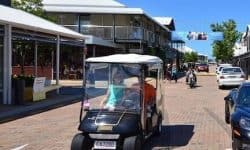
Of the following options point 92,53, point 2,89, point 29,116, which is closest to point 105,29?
point 92,53

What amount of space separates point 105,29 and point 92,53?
2891 millimetres

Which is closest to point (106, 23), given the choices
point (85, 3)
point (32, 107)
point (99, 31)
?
point (99, 31)

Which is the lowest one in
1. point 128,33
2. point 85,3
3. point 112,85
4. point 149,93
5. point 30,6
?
point 149,93

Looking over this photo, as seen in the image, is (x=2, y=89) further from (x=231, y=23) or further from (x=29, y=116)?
(x=231, y=23)

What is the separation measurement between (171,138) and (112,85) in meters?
2.66

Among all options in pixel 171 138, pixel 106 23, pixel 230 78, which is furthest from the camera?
pixel 106 23

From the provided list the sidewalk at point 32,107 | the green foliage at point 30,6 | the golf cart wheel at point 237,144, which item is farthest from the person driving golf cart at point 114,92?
the green foliage at point 30,6

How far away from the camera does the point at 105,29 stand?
169ft

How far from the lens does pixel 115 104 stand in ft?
37.4

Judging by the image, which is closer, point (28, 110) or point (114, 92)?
point (114, 92)

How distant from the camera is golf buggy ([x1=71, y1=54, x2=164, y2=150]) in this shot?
10719mm

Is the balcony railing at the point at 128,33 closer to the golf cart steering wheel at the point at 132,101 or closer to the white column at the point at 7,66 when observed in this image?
the white column at the point at 7,66

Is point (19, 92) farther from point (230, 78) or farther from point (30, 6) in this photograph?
point (30, 6)

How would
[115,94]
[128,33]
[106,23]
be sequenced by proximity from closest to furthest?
1. [115,94]
2. [128,33]
3. [106,23]
